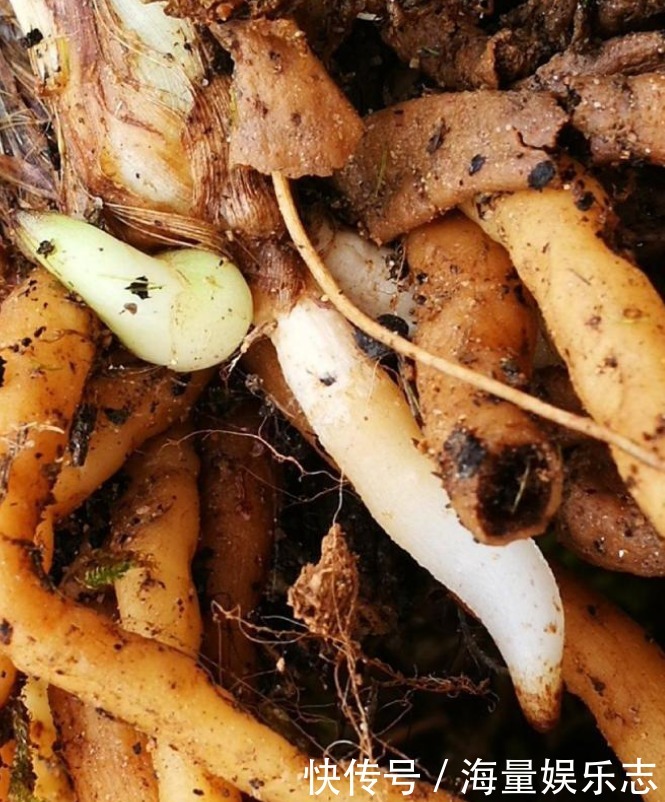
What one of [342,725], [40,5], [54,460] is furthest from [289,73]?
[342,725]

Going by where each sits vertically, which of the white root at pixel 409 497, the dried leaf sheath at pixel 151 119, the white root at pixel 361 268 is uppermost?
the dried leaf sheath at pixel 151 119

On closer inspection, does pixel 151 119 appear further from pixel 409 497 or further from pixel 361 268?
pixel 409 497

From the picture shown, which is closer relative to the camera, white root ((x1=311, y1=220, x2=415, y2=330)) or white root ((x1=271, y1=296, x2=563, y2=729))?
white root ((x1=271, y1=296, x2=563, y2=729))

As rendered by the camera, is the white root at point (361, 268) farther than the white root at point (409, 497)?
Yes

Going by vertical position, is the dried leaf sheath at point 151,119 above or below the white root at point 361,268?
above

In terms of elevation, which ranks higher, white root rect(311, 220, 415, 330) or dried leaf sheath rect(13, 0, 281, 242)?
dried leaf sheath rect(13, 0, 281, 242)

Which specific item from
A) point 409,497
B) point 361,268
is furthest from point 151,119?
point 409,497

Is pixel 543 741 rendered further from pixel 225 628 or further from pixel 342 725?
pixel 225 628

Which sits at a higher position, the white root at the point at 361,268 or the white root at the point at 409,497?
the white root at the point at 361,268
